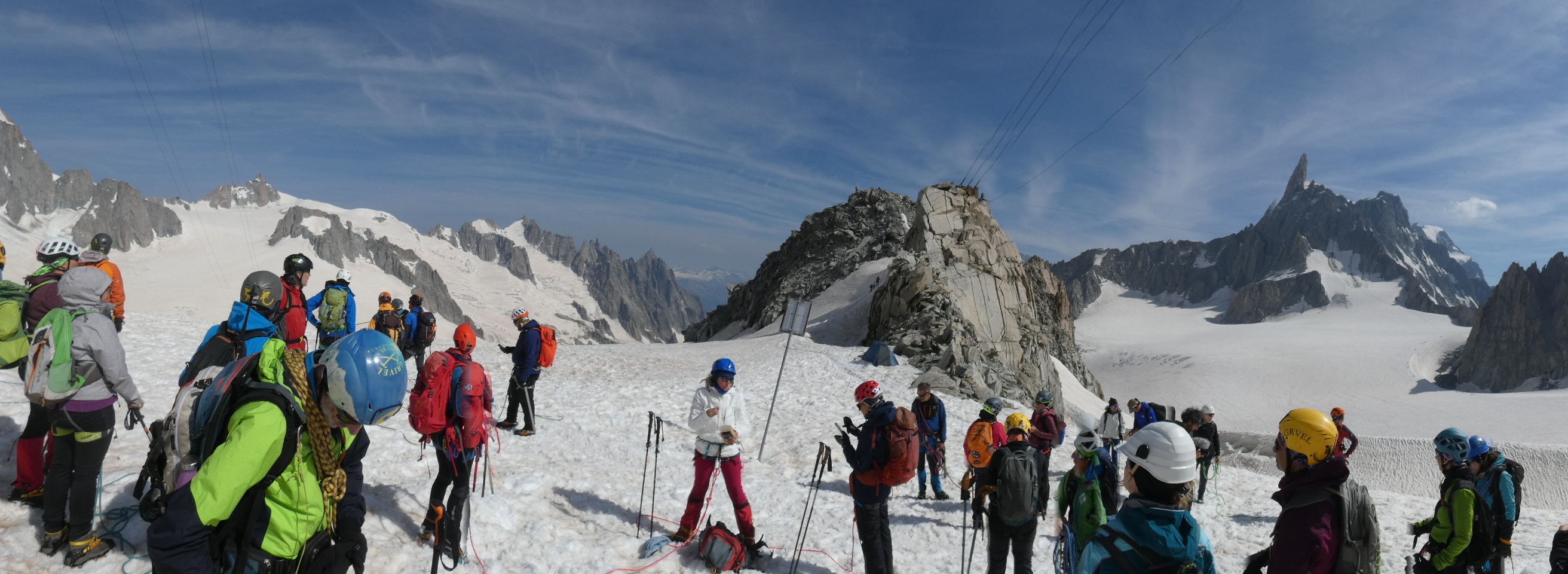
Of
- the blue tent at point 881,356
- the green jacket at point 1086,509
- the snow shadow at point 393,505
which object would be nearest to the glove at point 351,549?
the snow shadow at point 393,505

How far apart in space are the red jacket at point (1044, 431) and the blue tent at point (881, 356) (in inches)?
506

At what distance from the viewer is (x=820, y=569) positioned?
8.13 meters

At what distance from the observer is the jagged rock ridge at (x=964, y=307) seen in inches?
965

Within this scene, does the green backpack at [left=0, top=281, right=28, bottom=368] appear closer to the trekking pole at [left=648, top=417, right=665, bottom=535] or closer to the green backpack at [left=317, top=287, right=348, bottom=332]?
the green backpack at [left=317, top=287, right=348, bottom=332]

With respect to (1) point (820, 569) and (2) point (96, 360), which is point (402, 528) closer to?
(2) point (96, 360)

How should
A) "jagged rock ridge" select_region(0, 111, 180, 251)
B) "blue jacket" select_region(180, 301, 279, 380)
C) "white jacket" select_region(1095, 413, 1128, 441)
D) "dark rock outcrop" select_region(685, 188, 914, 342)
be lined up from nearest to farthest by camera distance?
1. "blue jacket" select_region(180, 301, 279, 380)
2. "white jacket" select_region(1095, 413, 1128, 441)
3. "dark rock outcrop" select_region(685, 188, 914, 342)
4. "jagged rock ridge" select_region(0, 111, 180, 251)

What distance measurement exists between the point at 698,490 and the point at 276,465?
5.29 metres

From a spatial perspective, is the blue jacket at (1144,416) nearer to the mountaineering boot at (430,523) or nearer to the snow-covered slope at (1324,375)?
the mountaineering boot at (430,523)

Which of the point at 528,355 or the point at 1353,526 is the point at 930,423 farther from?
the point at 528,355

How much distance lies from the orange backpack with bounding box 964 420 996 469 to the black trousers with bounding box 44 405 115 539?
30.0 ft

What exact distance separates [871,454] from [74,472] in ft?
23.5

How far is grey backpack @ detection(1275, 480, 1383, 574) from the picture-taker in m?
4.06

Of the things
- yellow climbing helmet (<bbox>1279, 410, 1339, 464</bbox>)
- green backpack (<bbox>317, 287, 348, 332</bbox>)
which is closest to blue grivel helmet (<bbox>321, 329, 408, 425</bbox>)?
yellow climbing helmet (<bbox>1279, 410, 1339, 464</bbox>)

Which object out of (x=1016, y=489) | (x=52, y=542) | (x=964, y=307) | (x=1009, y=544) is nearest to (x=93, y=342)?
(x=52, y=542)
